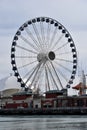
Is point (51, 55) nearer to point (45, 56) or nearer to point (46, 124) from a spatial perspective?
point (45, 56)

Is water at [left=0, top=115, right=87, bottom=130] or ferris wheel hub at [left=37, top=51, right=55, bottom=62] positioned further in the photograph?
ferris wheel hub at [left=37, top=51, right=55, bottom=62]

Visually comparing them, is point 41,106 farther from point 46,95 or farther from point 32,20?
point 32,20

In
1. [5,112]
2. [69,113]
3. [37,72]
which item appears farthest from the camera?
[5,112]

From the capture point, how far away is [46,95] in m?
180

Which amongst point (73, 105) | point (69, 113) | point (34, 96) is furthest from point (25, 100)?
point (69, 113)

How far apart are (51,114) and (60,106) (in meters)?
18.2

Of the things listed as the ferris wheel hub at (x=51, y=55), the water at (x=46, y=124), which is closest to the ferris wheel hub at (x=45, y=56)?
the ferris wheel hub at (x=51, y=55)

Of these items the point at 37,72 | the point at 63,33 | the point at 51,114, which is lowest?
the point at 51,114

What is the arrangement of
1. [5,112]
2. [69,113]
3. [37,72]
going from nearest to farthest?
[37,72] < [69,113] < [5,112]

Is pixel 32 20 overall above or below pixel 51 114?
above

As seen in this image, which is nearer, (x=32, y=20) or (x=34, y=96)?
(x=32, y=20)

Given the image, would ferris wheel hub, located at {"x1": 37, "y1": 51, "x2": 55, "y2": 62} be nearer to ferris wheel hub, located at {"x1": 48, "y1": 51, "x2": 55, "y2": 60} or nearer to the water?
ferris wheel hub, located at {"x1": 48, "y1": 51, "x2": 55, "y2": 60}

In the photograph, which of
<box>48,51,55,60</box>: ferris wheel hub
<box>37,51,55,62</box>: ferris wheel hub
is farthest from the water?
<box>48,51,55,60</box>: ferris wheel hub

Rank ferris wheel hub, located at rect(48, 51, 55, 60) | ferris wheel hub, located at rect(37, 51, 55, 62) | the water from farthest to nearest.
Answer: ferris wheel hub, located at rect(48, 51, 55, 60)
ferris wheel hub, located at rect(37, 51, 55, 62)
the water
